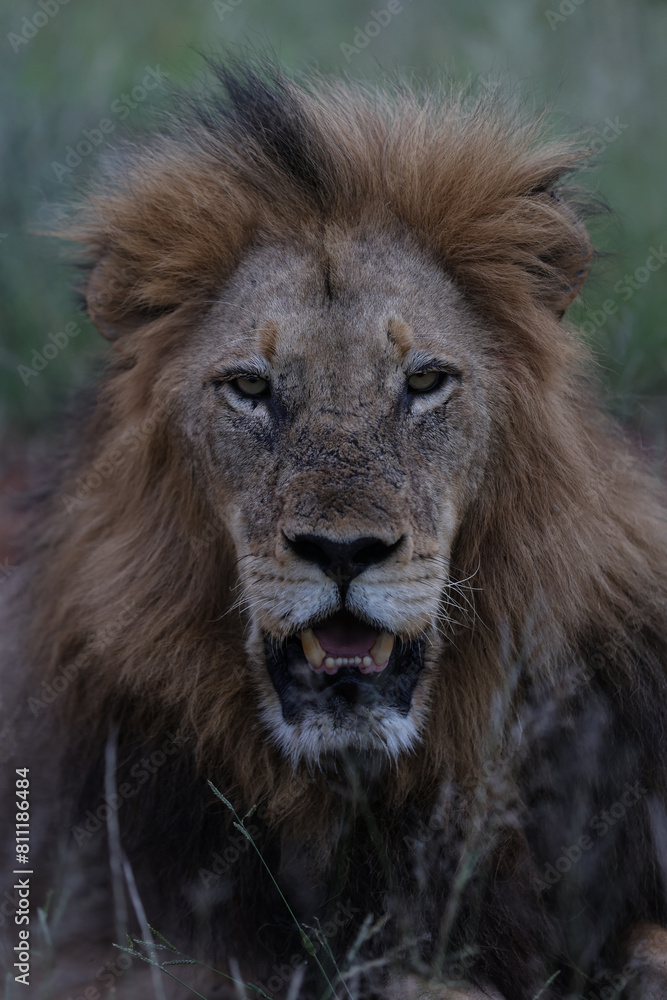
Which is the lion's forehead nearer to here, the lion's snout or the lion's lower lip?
the lion's snout

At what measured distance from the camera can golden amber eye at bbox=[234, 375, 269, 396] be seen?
9.10 ft

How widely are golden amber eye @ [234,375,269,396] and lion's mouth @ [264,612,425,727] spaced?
613 mm

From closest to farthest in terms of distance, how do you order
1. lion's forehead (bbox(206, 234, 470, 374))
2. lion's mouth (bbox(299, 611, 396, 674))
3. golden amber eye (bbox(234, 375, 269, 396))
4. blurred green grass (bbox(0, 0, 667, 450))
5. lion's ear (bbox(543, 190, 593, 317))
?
lion's mouth (bbox(299, 611, 396, 674)), lion's forehead (bbox(206, 234, 470, 374)), golden amber eye (bbox(234, 375, 269, 396)), lion's ear (bbox(543, 190, 593, 317)), blurred green grass (bbox(0, 0, 667, 450))

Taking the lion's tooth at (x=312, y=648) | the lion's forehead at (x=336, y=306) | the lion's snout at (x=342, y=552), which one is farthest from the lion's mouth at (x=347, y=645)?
the lion's forehead at (x=336, y=306)

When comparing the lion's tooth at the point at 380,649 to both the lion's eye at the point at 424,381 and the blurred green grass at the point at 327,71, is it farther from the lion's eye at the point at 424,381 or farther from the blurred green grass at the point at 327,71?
the blurred green grass at the point at 327,71

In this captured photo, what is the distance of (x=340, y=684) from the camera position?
100 inches

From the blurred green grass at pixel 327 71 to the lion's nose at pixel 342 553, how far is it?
2847 mm

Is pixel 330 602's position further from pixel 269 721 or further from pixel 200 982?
pixel 200 982

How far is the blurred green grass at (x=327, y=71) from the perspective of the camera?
5980mm

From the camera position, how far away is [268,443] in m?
2.73

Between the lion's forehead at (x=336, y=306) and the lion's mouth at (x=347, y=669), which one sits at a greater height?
the lion's forehead at (x=336, y=306)

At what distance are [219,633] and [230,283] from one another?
930 millimetres

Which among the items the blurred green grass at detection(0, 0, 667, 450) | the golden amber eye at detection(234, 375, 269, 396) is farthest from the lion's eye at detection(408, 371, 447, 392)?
the blurred green grass at detection(0, 0, 667, 450)

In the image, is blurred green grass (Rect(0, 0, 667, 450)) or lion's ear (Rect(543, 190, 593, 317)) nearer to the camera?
lion's ear (Rect(543, 190, 593, 317))
